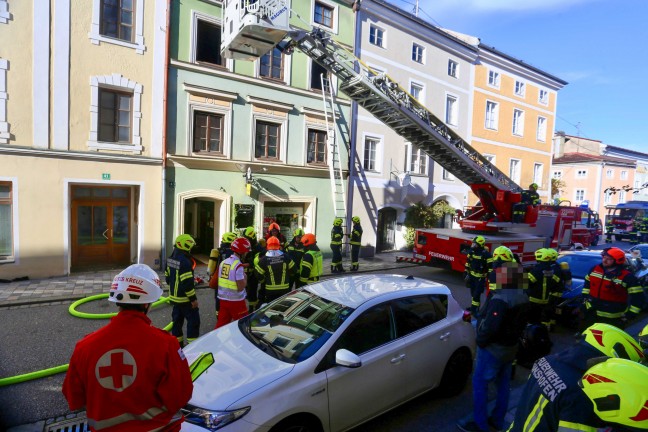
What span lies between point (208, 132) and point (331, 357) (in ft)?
33.4

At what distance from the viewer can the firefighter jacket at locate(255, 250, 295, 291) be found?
595 centimetres

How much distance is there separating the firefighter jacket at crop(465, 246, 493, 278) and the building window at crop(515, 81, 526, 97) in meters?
17.6

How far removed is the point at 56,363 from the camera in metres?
5.19

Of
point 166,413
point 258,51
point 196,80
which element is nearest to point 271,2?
point 258,51

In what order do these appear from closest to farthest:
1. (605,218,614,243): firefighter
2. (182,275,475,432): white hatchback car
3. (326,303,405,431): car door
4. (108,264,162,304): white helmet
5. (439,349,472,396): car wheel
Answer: (108,264,162,304): white helmet
(182,275,475,432): white hatchback car
(326,303,405,431): car door
(439,349,472,396): car wheel
(605,218,614,243): firefighter

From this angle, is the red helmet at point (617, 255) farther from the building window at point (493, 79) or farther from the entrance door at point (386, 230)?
the building window at point (493, 79)

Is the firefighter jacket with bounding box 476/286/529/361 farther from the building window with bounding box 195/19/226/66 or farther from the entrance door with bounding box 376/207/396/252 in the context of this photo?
the entrance door with bounding box 376/207/396/252

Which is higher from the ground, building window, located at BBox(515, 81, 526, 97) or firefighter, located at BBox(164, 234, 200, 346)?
building window, located at BBox(515, 81, 526, 97)

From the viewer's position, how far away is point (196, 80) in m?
11.5

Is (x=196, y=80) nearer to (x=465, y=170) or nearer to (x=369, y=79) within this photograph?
(x=369, y=79)

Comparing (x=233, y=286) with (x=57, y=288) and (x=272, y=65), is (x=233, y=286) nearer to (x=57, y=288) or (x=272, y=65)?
(x=57, y=288)

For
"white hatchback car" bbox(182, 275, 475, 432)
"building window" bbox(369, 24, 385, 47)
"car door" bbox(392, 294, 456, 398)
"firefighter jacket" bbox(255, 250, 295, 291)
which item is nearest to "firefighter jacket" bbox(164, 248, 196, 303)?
"firefighter jacket" bbox(255, 250, 295, 291)

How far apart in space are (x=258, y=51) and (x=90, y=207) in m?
7.29

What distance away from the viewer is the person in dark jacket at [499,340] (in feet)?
11.9
